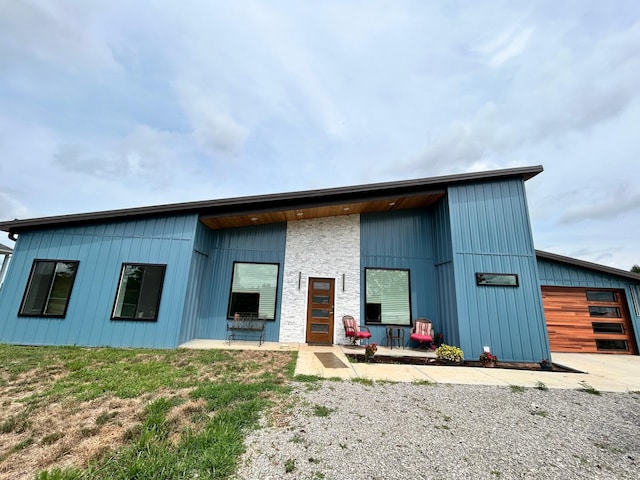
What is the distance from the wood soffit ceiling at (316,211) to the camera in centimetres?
721

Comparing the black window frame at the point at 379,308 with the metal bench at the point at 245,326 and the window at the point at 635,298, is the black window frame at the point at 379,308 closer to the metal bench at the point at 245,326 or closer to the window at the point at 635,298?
the metal bench at the point at 245,326

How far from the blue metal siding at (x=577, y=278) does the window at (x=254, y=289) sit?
8.33 metres

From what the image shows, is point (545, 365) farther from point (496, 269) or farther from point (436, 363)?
point (436, 363)

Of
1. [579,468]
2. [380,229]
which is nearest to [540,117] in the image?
[380,229]

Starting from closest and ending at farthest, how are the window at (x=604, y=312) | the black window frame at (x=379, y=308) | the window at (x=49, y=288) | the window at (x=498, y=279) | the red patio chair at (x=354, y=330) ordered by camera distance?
the window at (x=49, y=288), the window at (x=498, y=279), the red patio chair at (x=354, y=330), the window at (x=604, y=312), the black window frame at (x=379, y=308)

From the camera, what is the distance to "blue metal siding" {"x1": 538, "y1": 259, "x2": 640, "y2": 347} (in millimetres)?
7719

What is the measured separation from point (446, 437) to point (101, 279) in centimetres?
787

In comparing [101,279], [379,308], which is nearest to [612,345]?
[379,308]

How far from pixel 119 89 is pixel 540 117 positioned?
14022 millimetres

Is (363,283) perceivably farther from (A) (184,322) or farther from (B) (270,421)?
(B) (270,421)

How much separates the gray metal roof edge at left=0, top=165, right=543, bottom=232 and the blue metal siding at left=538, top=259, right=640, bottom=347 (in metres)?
3.00

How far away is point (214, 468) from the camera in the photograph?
182 centimetres

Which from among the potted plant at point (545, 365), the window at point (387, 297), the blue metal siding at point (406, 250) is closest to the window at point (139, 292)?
the blue metal siding at point (406, 250)

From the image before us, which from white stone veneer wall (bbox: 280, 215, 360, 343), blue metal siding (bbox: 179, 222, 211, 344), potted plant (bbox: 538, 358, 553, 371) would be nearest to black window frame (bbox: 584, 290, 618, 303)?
potted plant (bbox: 538, 358, 553, 371)
